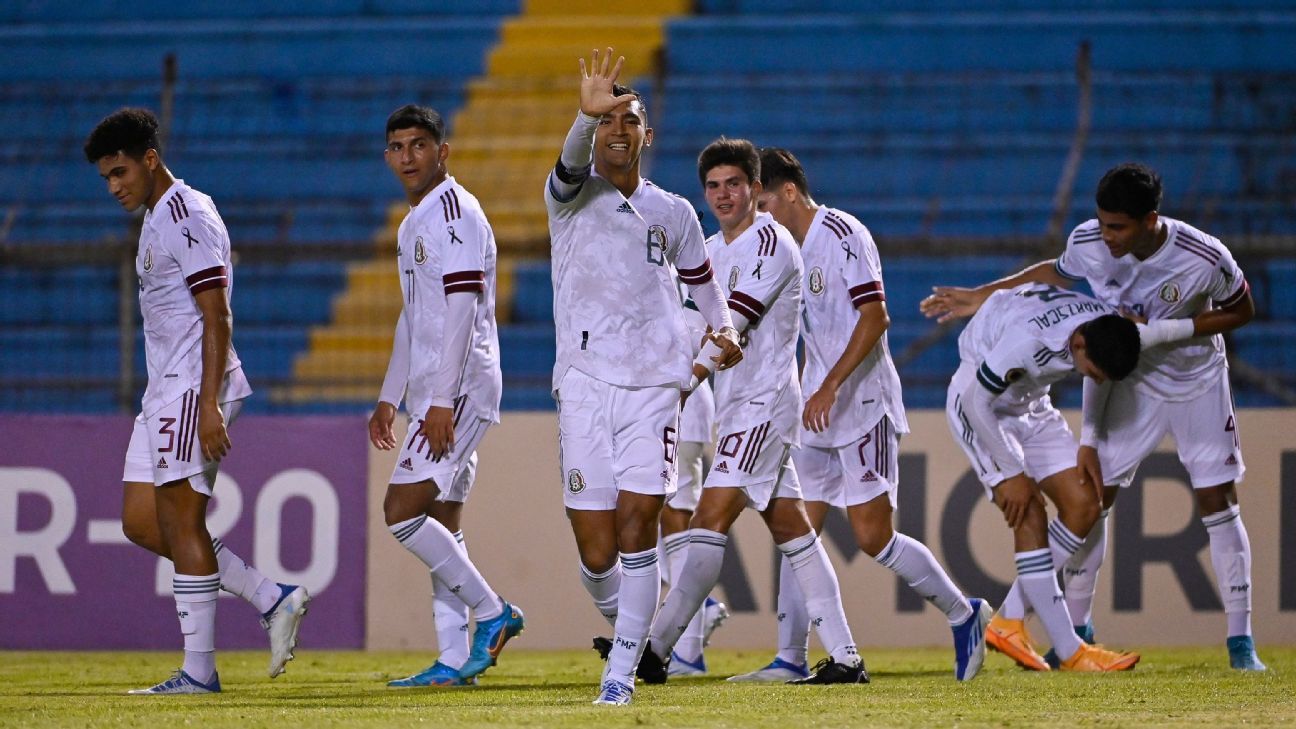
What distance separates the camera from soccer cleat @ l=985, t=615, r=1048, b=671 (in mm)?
7527

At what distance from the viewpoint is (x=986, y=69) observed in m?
14.9

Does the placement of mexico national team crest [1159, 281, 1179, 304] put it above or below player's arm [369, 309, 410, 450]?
above

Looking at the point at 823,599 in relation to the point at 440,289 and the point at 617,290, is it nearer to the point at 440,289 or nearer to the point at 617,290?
the point at 617,290

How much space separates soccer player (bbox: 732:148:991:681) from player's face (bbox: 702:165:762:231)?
36 centimetres

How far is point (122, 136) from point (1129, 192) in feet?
12.7

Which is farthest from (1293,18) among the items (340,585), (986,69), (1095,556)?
(340,585)

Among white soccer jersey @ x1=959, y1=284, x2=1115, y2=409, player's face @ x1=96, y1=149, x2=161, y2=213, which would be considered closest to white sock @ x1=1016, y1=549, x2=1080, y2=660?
white soccer jersey @ x1=959, y1=284, x2=1115, y2=409

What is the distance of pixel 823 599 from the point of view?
6.82m

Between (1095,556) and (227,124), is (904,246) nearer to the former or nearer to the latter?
(1095,556)

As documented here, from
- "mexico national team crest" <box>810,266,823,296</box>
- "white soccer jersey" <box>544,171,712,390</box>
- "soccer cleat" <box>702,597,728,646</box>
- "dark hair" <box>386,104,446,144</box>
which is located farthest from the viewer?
"soccer cleat" <box>702,597,728,646</box>

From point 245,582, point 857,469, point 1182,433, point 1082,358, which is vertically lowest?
point 245,582

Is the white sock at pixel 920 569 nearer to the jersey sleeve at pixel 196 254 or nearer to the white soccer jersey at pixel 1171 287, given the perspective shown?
the white soccer jersey at pixel 1171 287

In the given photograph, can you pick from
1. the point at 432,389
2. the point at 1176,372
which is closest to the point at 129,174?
the point at 432,389

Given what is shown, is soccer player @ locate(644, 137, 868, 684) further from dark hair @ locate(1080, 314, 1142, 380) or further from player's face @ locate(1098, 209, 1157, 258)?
player's face @ locate(1098, 209, 1157, 258)
